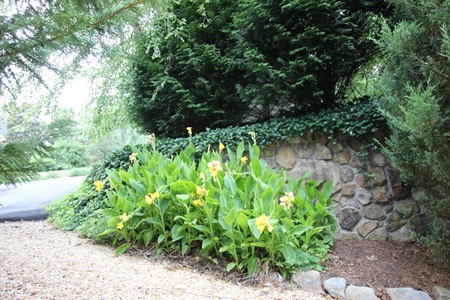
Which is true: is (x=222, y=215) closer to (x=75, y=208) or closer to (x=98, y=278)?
(x=98, y=278)

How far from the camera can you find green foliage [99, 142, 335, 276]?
2.32 metres

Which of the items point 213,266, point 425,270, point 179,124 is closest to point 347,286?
point 425,270

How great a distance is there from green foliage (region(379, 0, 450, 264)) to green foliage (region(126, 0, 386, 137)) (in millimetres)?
653

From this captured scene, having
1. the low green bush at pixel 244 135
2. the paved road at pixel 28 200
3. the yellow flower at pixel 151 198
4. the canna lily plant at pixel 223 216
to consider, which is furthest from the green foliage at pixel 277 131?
the paved road at pixel 28 200

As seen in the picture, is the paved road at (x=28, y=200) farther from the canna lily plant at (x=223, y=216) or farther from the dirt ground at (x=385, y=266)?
the dirt ground at (x=385, y=266)

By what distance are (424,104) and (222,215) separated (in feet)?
5.07

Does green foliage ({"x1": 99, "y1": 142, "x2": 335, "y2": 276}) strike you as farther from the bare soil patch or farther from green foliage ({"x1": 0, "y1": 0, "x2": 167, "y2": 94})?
green foliage ({"x1": 0, "y1": 0, "x2": 167, "y2": 94})

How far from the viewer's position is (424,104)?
72.9 inches

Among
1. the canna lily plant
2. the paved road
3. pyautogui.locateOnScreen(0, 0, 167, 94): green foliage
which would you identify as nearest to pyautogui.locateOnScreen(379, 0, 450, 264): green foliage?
the canna lily plant

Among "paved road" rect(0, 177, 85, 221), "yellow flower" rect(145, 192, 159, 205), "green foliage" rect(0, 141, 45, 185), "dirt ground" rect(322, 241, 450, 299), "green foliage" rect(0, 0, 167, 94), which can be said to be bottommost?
"dirt ground" rect(322, 241, 450, 299)

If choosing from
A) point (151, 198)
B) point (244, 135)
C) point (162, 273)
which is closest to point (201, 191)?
point (151, 198)

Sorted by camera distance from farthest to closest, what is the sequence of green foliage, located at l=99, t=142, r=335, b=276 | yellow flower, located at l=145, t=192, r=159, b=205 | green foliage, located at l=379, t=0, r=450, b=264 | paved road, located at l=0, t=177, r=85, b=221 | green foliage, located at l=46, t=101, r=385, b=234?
paved road, located at l=0, t=177, r=85, b=221 < green foliage, located at l=46, t=101, r=385, b=234 < yellow flower, located at l=145, t=192, r=159, b=205 < green foliage, located at l=99, t=142, r=335, b=276 < green foliage, located at l=379, t=0, r=450, b=264

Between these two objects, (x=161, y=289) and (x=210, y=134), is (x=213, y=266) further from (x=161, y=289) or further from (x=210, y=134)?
(x=210, y=134)

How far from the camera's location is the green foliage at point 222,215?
2320 mm
